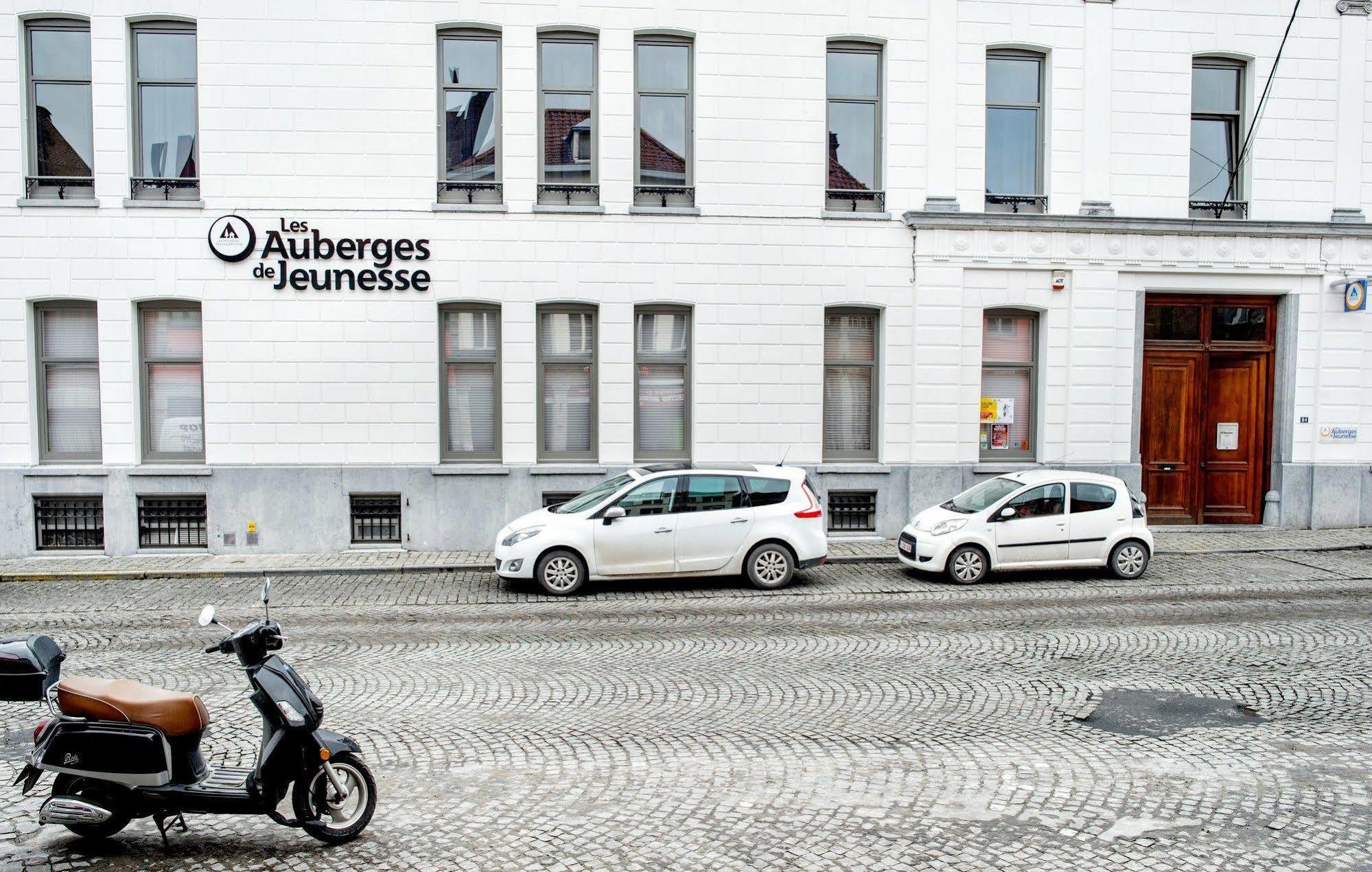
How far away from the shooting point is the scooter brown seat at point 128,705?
15.9 ft

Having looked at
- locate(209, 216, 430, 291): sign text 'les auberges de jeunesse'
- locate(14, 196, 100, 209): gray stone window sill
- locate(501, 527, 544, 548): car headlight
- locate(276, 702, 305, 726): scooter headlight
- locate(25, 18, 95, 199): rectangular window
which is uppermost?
locate(25, 18, 95, 199): rectangular window

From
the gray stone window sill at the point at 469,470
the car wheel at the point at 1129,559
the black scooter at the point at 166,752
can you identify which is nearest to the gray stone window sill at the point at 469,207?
the gray stone window sill at the point at 469,470

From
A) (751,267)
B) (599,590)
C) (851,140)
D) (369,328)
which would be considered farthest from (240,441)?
(851,140)

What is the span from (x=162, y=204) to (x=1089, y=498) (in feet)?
48.5

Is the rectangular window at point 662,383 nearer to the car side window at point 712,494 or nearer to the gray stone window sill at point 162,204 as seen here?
the car side window at point 712,494

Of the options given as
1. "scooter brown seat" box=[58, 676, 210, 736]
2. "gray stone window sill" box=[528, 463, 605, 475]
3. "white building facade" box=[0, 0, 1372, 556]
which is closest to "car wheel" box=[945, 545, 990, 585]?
"white building facade" box=[0, 0, 1372, 556]

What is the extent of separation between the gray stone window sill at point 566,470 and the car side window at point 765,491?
3.91 metres

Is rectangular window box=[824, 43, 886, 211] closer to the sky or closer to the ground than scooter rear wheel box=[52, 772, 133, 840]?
closer to the sky

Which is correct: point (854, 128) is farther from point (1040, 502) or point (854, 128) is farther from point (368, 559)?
point (368, 559)

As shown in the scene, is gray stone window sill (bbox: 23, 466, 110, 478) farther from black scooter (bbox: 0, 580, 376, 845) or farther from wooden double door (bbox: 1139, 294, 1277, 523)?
wooden double door (bbox: 1139, 294, 1277, 523)

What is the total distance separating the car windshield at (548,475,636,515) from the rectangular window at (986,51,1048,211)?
858 centimetres

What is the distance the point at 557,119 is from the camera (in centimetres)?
1617

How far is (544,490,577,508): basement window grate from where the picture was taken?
16109mm

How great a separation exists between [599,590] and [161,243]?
30.2ft
